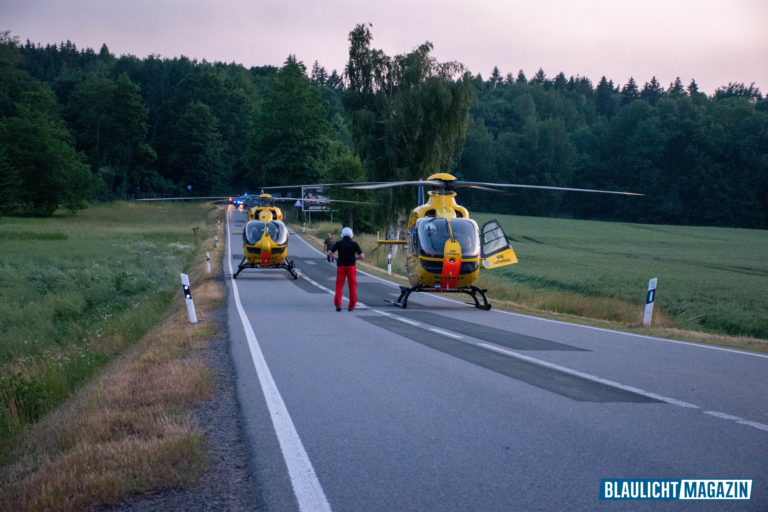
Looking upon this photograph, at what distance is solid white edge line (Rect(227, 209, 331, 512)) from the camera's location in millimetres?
4301

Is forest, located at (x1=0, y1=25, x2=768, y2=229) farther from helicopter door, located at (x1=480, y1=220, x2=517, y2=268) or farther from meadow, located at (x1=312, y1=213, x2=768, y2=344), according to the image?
helicopter door, located at (x1=480, y1=220, x2=517, y2=268)

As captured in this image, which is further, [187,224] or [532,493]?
[187,224]

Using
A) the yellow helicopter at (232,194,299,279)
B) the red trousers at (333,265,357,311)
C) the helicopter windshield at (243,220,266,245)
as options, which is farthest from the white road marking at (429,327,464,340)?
the helicopter windshield at (243,220,266,245)

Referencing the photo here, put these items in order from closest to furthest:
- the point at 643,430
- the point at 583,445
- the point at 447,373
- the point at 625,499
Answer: the point at 625,499
the point at 583,445
the point at 643,430
the point at 447,373

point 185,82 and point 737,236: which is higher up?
point 185,82

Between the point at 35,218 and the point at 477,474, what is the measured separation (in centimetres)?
7485

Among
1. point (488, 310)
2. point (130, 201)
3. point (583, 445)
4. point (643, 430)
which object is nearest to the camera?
point (583, 445)

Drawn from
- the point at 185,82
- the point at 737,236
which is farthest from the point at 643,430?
the point at 185,82

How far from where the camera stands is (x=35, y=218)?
70250 millimetres

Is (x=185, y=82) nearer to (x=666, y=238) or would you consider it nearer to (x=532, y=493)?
(x=666, y=238)

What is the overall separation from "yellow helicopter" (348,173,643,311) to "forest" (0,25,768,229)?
3811 cm

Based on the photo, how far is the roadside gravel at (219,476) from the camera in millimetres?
4258

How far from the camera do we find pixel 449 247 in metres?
16.9

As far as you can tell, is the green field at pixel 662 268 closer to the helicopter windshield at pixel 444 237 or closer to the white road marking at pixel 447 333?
the helicopter windshield at pixel 444 237
